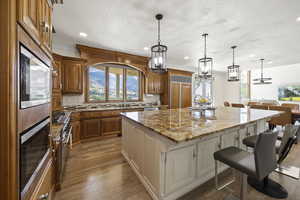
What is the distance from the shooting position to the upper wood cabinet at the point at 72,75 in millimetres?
3404

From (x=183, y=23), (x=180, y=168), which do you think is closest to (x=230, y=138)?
(x=180, y=168)

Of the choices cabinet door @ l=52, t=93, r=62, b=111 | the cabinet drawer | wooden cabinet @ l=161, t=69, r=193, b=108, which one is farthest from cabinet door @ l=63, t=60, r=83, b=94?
wooden cabinet @ l=161, t=69, r=193, b=108

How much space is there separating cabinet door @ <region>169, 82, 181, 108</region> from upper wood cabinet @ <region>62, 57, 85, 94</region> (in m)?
3.26

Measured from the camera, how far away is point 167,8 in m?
2.15

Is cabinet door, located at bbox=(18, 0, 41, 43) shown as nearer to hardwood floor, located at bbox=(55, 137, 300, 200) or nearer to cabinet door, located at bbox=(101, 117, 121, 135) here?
hardwood floor, located at bbox=(55, 137, 300, 200)

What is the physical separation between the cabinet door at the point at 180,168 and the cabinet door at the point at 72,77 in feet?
10.6

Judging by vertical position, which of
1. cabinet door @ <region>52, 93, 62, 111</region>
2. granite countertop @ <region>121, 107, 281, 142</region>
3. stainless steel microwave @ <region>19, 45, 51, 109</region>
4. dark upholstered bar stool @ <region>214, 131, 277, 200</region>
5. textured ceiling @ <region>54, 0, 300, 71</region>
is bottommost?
dark upholstered bar stool @ <region>214, 131, 277, 200</region>

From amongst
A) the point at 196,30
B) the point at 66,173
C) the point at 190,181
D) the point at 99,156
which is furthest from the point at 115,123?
the point at 196,30

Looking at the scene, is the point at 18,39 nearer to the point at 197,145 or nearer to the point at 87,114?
the point at 197,145

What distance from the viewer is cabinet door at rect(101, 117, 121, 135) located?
3.81 metres

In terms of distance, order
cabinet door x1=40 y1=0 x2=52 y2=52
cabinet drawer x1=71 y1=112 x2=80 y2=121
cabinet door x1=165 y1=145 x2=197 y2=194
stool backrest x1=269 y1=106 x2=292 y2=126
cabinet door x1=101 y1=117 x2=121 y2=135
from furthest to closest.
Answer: stool backrest x1=269 y1=106 x2=292 y2=126 → cabinet door x1=101 y1=117 x2=121 y2=135 → cabinet drawer x1=71 y1=112 x2=80 y2=121 → cabinet door x1=165 y1=145 x2=197 y2=194 → cabinet door x1=40 y1=0 x2=52 y2=52

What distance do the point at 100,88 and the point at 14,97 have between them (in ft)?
12.8

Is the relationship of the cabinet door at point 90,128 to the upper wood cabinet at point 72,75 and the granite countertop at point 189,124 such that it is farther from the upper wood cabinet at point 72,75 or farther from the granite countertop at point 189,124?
the granite countertop at point 189,124

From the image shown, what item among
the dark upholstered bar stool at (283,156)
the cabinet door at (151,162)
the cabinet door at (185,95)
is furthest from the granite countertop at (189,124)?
the cabinet door at (185,95)
